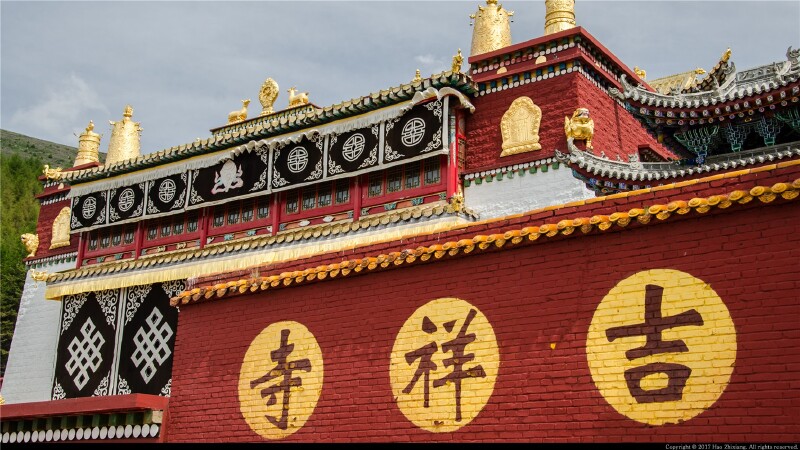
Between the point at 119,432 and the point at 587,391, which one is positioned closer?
the point at 587,391

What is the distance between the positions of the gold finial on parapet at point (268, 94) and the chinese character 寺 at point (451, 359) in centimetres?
1399

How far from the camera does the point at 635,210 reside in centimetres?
779

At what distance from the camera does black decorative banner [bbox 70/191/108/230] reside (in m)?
21.7

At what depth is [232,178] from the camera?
19438mm

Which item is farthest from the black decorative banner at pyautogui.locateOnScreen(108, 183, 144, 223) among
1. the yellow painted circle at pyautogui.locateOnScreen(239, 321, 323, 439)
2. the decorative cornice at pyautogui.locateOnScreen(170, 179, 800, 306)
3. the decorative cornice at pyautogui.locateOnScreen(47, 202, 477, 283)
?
the yellow painted circle at pyautogui.locateOnScreen(239, 321, 323, 439)

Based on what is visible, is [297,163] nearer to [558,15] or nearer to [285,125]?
[285,125]

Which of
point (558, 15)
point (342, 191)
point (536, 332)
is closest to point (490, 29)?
point (558, 15)

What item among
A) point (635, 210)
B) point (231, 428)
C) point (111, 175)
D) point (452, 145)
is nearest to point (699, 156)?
point (452, 145)

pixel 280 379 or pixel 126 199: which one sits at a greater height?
pixel 126 199

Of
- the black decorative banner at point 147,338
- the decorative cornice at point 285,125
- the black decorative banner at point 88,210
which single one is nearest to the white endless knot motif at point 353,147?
the decorative cornice at point 285,125

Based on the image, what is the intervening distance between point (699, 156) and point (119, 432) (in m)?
10.6

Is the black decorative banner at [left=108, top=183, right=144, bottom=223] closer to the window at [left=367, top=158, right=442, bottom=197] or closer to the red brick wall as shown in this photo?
the window at [left=367, top=158, right=442, bottom=197]

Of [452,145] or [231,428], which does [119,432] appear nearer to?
[231,428]

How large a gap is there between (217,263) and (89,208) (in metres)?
4.92
